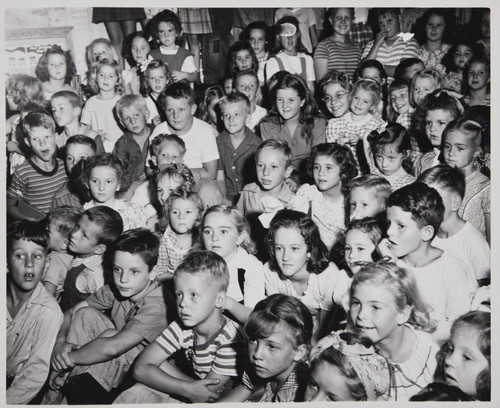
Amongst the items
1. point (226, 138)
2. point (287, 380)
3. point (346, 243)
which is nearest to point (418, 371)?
point (287, 380)

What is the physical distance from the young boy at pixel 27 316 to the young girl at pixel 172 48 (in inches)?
58.2

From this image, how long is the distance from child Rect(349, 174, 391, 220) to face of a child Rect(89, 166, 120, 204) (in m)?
1.10

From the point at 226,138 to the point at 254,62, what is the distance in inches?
23.9

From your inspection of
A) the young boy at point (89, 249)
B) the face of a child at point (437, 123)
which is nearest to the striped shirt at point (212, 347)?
the young boy at point (89, 249)

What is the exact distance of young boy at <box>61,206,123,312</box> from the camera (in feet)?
6.93

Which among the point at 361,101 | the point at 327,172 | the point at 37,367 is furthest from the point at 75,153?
the point at 361,101

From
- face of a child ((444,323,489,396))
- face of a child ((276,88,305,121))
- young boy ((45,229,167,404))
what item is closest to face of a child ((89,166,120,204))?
young boy ((45,229,167,404))

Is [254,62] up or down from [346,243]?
up

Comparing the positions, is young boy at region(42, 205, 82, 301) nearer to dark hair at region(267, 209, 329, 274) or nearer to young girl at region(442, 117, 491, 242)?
dark hair at region(267, 209, 329, 274)

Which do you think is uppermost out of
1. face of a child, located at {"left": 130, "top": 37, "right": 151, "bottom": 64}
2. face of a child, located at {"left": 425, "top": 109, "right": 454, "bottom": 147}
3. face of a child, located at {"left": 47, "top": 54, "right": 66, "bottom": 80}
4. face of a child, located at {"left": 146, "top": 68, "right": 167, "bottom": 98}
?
face of a child, located at {"left": 130, "top": 37, "right": 151, "bottom": 64}

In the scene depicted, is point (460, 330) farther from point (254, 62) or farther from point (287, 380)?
point (254, 62)

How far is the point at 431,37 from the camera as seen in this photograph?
2.80 meters

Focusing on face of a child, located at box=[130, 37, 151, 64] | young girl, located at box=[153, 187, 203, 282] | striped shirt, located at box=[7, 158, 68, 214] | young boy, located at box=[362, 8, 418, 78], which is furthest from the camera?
face of a child, located at box=[130, 37, 151, 64]

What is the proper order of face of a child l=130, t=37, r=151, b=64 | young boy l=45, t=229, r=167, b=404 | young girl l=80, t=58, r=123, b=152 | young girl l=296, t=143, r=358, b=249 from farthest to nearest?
face of a child l=130, t=37, r=151, b=64
young girl l=80, t=58, r=123, b=152
young girl l=296, t=143, r=358, b=249
young boy l=45, t=229, r=167, b=404
